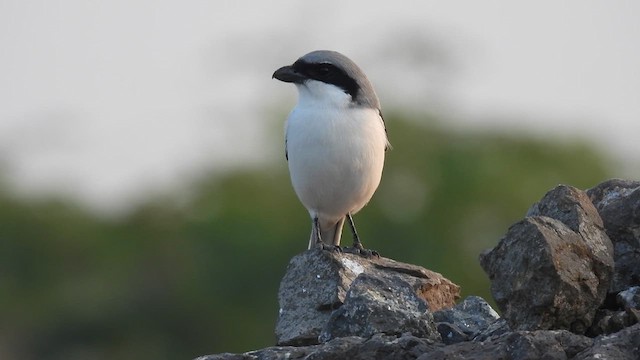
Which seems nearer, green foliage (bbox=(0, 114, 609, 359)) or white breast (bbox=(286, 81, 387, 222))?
white breast (bbox=(286, 81, 387, 222))

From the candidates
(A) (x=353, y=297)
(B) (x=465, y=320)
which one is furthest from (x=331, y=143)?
(A) (x=353, y=297)

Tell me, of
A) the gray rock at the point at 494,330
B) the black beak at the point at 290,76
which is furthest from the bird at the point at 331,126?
the gray rock at the point at 494,330

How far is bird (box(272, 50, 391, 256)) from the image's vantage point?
32.6ft

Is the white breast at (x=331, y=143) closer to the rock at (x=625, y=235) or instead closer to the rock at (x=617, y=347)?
the rock at (x=625, y=235)

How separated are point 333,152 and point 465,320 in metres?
2.77

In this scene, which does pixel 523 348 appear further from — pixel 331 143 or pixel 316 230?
pixel 316 230

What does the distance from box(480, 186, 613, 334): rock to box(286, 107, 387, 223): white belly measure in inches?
134

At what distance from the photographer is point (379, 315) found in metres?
6.82

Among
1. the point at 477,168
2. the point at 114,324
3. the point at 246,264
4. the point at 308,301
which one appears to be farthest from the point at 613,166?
the point at 308,301

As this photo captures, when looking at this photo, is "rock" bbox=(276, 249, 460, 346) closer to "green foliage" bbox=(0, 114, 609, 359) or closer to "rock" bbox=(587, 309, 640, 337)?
"rock" bbox=(587, 309, 640, 337)

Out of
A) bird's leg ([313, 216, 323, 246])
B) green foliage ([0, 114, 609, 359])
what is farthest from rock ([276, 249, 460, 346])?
green foliage ([0, 114, 609, 359])

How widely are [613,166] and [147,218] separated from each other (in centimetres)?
1116

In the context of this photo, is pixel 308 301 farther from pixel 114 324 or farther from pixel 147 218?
pixel 147 218

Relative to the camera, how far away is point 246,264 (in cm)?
3134
